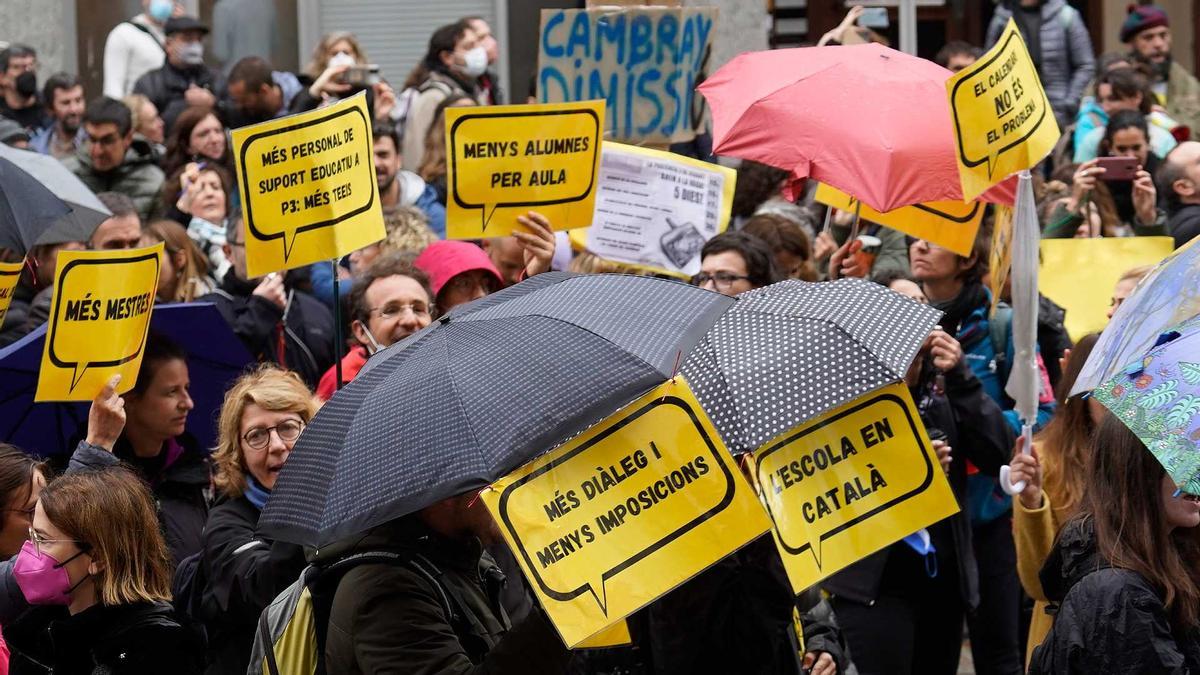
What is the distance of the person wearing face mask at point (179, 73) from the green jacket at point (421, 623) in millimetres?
8500

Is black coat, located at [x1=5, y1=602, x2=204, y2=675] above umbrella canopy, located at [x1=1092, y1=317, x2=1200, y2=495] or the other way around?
the other way around

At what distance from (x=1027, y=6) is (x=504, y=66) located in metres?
3.79

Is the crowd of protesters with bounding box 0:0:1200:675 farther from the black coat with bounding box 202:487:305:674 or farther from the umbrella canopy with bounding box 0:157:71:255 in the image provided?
the umbrella canopy with bounding box 0:157:71:255

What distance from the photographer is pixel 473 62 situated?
11.1 meters

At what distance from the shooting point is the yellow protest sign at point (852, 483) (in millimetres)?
4262

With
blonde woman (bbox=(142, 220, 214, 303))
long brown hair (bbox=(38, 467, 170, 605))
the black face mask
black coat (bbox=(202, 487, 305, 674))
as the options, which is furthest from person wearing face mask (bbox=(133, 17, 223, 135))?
long brown hair (bbox=(38, 467, 170, 605))

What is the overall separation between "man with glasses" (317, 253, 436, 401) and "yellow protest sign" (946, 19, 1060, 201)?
6.03 feet

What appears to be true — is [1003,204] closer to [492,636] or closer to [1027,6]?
[492,636]

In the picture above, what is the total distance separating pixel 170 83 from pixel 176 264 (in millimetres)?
5042

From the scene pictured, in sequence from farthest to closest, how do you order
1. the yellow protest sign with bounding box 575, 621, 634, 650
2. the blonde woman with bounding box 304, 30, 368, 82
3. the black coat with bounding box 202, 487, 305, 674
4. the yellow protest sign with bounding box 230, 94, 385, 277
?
the blonde woman with bounding box 304, 30, 368, 82
the yellow protest sign with bounding box 230, 94, 385, 277
the black coat with bounding box 202, 487, 305, 674
the yellow protest sign with bounding box 575, 621, 634, 650

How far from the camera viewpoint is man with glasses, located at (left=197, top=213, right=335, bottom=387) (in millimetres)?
7012

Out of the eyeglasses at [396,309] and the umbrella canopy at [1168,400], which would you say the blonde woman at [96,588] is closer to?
the eyeglasses at [396,309]

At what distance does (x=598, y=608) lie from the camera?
353 centimetres

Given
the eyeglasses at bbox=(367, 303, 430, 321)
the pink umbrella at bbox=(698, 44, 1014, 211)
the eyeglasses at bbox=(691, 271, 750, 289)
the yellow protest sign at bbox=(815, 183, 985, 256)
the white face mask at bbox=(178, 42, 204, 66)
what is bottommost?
the eyeglasses at bbox=(367, 303, 430, 321)
